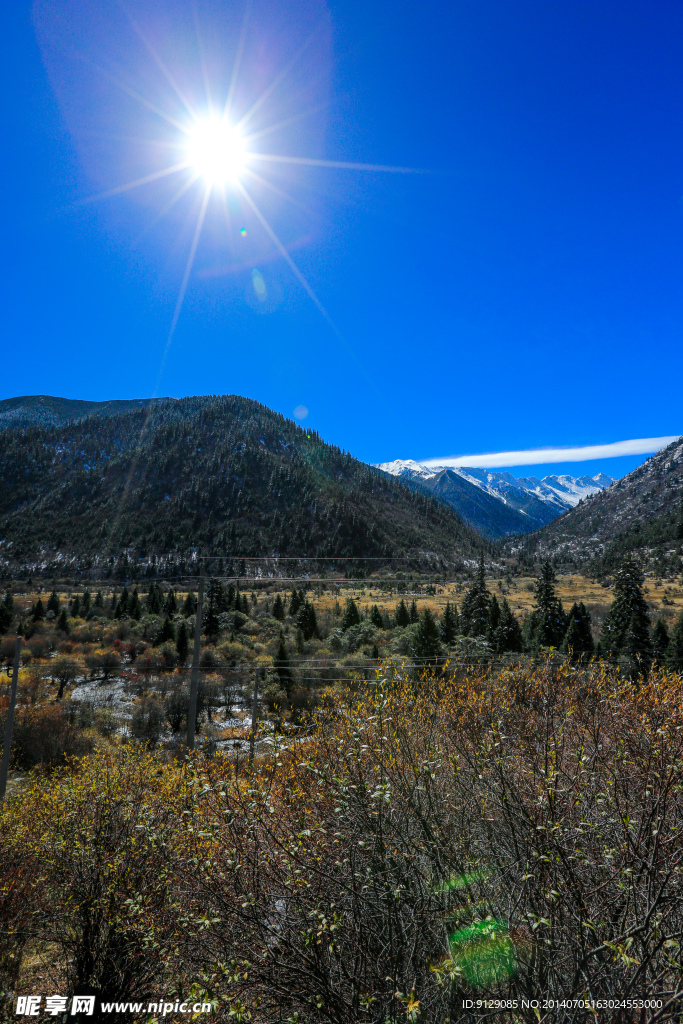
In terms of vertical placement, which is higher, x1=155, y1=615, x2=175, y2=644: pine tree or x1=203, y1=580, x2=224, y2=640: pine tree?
x1=203, y1=580, x2=224, y2=640: pine tree

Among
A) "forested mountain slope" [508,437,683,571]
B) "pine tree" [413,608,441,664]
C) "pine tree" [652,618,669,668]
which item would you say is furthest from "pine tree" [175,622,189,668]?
"forested mountain slope" [508,437,683,571]

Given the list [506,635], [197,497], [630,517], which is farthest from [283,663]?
[630,517]

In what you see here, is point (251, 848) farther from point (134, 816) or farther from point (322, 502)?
point (322, 502)

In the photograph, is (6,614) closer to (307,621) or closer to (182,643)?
(182,643)

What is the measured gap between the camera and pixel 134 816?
8227mm

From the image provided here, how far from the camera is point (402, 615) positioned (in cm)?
3256

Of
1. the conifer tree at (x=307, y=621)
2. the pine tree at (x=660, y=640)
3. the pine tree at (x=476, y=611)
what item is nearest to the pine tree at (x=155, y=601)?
the conifer tree at (x=307, y=621)

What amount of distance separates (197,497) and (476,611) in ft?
427

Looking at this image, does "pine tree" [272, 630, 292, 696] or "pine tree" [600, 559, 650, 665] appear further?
"pine tree" [272, 630, 292, 696]

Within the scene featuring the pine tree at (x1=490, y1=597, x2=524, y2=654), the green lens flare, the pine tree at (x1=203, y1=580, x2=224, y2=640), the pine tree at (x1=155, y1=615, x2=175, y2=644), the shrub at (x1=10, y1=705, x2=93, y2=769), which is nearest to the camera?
the green lens flare

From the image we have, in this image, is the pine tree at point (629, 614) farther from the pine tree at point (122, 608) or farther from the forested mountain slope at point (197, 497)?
the forested mountain slope at point (197, 497)

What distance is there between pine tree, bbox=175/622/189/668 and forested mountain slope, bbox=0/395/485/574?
196 feet

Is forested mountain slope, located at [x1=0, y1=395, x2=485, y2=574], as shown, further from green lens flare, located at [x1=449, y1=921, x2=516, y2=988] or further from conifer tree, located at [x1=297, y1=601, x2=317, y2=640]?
green lens flare, located at [x1=449, y1=921, x2=516, y2=988]

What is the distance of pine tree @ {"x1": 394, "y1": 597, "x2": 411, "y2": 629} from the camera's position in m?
32.0
